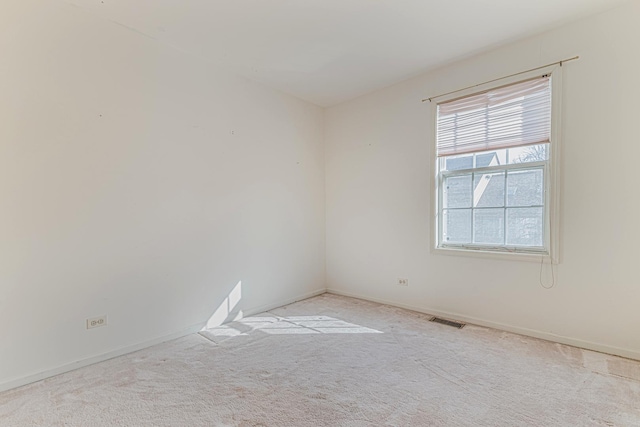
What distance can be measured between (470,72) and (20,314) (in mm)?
4453

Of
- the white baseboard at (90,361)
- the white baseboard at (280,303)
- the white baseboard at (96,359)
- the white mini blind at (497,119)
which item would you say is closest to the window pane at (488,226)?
the white mini blind at (497,119)

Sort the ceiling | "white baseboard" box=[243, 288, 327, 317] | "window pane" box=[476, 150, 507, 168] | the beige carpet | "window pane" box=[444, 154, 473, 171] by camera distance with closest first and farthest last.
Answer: the beige carpet < the ceiling < "window pane" box=[476, 150, 507, 168] < "window pane" box=[444, 154, 473, 171] < "white baseboard" box=[243, 288, 327, 317]

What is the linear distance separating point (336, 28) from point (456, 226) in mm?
2367

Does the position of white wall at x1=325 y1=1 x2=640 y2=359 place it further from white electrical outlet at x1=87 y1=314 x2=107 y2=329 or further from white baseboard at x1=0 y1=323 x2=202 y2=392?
white electrical outlet at x1=87 y1=314 x2=107 y2=329

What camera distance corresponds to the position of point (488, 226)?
313cm

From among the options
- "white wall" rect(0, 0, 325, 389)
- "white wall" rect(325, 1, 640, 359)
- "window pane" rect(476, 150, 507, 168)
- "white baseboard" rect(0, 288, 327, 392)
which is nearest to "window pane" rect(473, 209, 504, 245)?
"white wall" rect(325, 1, 640, 359)

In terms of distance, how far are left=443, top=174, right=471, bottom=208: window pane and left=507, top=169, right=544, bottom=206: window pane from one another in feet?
1.28

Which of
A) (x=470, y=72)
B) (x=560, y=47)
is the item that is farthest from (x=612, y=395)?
(x=470, y=72)

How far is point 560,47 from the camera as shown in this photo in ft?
8.70

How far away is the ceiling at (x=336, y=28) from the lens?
7.67ft

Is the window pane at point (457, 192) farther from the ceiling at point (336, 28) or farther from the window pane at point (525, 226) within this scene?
the ceiling at point (336, 28)

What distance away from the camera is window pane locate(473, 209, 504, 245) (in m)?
3.04

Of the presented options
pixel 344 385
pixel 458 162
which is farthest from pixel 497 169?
pixel 344 385

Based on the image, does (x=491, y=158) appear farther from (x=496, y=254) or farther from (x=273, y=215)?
(x=273, y=215)
